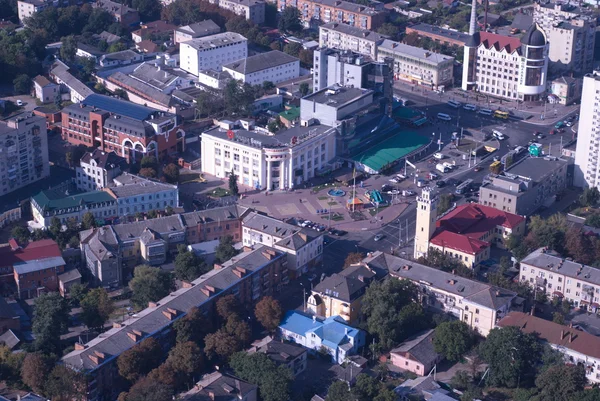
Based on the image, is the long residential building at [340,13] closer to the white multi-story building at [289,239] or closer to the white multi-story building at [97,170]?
the white multi-story building at [97,170]

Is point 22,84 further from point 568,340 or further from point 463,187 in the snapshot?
point 568,340

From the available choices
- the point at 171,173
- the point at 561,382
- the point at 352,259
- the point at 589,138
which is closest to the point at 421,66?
the point at 589,138

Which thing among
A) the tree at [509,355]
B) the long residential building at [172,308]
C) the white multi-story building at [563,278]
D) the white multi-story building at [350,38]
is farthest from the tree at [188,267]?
the white multi-story building at [350,38]

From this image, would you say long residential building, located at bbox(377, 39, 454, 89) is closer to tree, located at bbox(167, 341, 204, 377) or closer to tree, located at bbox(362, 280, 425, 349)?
tree, located at bbox(362, 280, 425, 349)

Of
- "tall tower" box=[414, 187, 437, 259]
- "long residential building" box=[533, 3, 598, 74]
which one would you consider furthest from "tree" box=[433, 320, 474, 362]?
"long residential building" box=[533, 3, 598, 74]

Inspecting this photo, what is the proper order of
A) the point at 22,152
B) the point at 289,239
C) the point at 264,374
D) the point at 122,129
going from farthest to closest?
1. the point at 122,129
2. the point at 22,152
3. the point at 289,239
4. the point at 264,374

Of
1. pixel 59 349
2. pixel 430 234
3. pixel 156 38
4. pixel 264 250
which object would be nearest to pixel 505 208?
pixel 430 234

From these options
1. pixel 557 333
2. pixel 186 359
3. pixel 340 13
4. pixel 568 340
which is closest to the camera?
pixel 186 359
